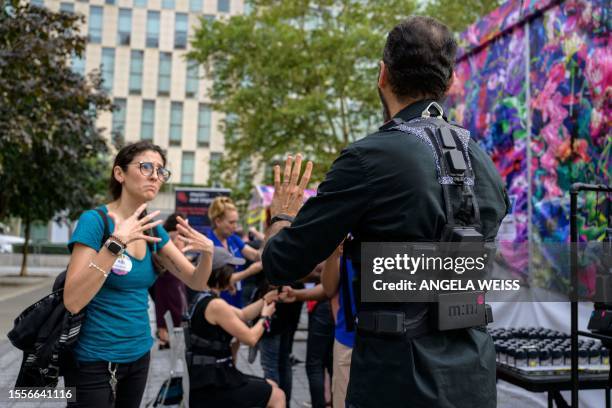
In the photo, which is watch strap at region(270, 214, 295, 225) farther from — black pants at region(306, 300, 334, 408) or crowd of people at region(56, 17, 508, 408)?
black pants at region(306, 300, 334, 408)

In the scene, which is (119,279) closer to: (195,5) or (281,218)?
(281,218)

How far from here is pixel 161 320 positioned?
9320 mm

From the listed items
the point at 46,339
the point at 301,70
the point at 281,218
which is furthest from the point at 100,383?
the point at 301,70

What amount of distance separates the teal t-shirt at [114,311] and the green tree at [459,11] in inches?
697

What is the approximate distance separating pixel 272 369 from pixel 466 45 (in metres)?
4.48

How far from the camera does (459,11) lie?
62.8 ft

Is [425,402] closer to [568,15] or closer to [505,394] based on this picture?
[568,15]

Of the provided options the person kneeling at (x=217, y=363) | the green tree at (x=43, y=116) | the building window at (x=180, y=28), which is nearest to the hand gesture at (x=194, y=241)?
the person kneeling at (x=217, y=363)

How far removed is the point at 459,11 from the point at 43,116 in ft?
44.7

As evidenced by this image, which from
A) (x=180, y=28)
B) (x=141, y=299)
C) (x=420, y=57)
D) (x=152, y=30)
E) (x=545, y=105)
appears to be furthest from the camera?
(x=180, y=28)

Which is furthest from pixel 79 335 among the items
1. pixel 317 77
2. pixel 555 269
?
pixel 317 77

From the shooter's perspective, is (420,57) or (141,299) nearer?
(420,57)

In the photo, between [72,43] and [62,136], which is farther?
[62,136]

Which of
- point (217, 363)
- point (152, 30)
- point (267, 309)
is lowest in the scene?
point (217, 363)
